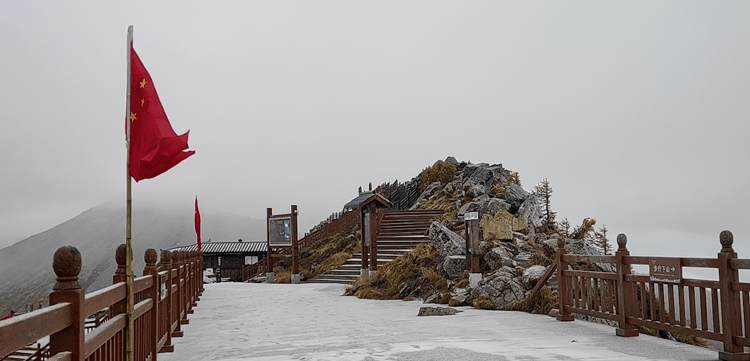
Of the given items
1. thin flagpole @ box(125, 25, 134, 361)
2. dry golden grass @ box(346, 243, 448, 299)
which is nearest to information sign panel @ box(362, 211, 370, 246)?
dry golden grass @ box(346, 243, 448, 299)

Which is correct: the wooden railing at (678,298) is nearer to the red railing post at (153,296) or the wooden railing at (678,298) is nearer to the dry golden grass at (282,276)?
the red railing post at (153,296)

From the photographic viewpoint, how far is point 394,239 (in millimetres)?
22297

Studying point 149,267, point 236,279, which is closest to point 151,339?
point 149,267

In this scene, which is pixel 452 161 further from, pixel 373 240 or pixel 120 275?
pixel 120 275

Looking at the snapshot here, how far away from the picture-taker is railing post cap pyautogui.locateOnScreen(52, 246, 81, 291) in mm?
2725

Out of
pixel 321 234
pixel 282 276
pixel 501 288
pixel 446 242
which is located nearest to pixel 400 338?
pixel 501 288

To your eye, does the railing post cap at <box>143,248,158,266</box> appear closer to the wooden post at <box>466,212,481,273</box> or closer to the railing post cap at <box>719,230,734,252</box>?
the railing post cap at <box>719,230,734,252</box>

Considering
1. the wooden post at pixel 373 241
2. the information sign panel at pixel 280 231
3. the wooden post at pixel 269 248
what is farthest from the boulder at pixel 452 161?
the wooden post at pixel 373 241

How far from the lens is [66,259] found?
8.96ft

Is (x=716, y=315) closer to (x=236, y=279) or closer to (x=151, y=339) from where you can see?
(x=151, y=339)

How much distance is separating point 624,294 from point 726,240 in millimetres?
1958

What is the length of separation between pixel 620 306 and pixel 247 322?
21.0 feet

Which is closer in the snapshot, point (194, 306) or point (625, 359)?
point (625, 359)

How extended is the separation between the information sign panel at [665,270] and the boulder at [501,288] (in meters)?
4.38
